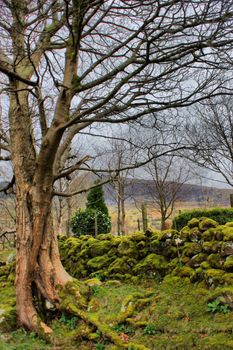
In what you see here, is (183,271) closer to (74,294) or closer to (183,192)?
(74,294)

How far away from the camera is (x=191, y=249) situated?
21.2 feet

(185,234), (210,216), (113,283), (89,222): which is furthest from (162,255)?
(89,222)

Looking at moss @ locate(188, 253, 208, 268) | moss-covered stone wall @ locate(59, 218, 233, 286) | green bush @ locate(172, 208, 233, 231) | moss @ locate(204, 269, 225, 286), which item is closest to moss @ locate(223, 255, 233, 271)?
moss-covered stone wall @ locate(59, 218, 233, 286)

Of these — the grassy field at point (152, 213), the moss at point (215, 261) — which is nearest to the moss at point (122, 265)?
the moss at point (215, 261)

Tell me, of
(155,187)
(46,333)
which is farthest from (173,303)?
(155,187)

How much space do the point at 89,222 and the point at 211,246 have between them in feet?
28.8

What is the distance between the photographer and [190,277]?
240 inches

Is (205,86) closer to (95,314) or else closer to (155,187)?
(95,314)

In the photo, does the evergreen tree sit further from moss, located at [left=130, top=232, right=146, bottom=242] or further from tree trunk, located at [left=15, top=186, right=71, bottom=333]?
tree trunk, located at [left=15, top=186, right=71, bottom=333]

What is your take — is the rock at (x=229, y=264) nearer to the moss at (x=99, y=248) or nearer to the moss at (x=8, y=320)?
the moss at (x=99, y=248)

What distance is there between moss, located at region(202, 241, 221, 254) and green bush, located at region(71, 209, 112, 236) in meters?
8.40

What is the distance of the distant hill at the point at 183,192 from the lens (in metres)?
17.2

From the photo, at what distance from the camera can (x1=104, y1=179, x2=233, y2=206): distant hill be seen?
17.2m

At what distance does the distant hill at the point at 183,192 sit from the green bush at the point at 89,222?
60.5 inches
